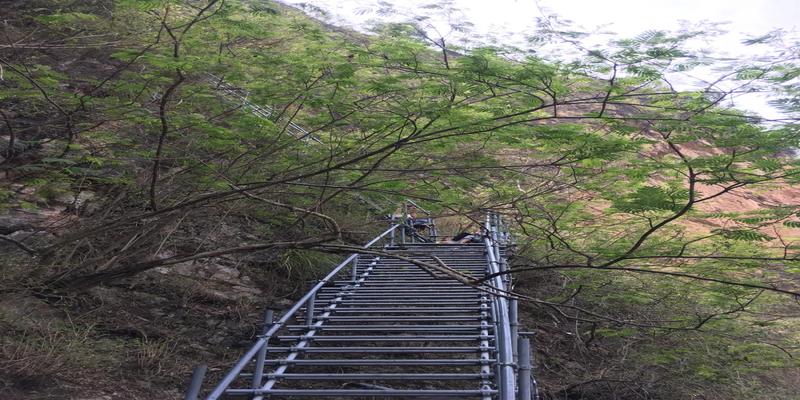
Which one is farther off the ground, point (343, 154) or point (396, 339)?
point (343, 154)

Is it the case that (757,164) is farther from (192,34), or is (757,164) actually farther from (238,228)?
(238,228)

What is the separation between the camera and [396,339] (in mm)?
5156

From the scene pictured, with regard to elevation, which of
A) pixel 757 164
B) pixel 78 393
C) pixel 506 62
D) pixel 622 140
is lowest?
pixel 78 393

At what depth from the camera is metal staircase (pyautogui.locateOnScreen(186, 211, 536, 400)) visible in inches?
159

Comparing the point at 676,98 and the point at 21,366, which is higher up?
the point at 676,98

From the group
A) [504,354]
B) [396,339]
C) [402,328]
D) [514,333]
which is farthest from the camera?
[402,328]

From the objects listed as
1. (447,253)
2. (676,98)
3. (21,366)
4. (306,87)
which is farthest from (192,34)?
(447,253)

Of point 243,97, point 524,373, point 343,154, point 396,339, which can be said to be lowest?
point 524,373

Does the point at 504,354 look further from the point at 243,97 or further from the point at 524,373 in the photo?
the point at 243,97

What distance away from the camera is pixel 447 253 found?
28.7ft

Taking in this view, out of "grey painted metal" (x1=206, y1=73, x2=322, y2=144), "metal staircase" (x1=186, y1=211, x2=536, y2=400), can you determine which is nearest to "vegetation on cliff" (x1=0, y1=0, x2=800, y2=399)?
"grey painted metal" (x1=206, y1=73, x2=322, y2=144)

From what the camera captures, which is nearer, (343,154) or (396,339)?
(396,339)

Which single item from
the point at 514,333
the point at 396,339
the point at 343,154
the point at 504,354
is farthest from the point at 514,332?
the point at 343,154

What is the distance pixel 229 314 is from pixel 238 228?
196 cm
